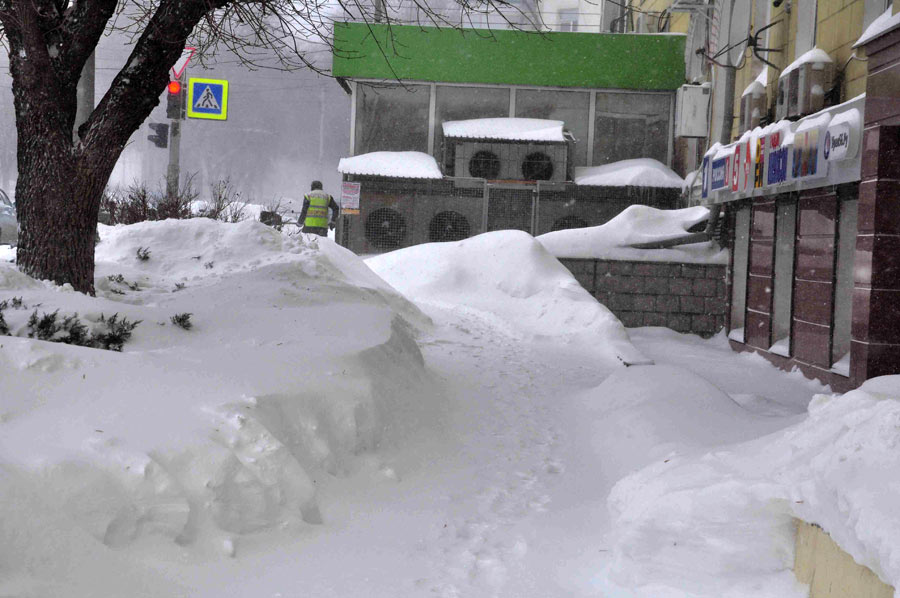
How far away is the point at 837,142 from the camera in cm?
896

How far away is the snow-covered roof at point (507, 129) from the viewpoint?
61.8ft

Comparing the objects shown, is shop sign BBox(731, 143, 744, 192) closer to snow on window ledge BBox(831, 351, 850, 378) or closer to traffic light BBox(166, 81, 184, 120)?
snow on window ledge BBox(831, 351, 850, 378)

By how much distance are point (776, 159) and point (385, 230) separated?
10474 mm

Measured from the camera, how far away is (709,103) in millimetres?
16062

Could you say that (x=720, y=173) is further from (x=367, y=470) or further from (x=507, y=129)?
(x=367, y=470)

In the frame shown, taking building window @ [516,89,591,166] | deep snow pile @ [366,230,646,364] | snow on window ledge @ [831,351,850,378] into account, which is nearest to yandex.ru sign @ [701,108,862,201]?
snow on window ledge @ [831,351,850,378]

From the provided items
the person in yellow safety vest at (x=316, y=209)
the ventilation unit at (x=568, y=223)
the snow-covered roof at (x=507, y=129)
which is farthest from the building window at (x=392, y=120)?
the person in yellow safety vest at (x=316, y=209)

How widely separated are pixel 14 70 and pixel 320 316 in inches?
114

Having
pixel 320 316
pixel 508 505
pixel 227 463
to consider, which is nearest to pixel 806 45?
pixel 320 316

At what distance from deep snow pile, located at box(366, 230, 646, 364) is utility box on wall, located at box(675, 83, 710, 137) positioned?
4762mm

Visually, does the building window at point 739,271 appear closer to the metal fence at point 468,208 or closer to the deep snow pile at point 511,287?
the deep snow pile at point 511,287

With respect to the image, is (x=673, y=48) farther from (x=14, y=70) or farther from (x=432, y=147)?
(x=14, y=70)

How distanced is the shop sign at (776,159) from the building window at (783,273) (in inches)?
14.1

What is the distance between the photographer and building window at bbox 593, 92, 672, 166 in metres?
20.5
